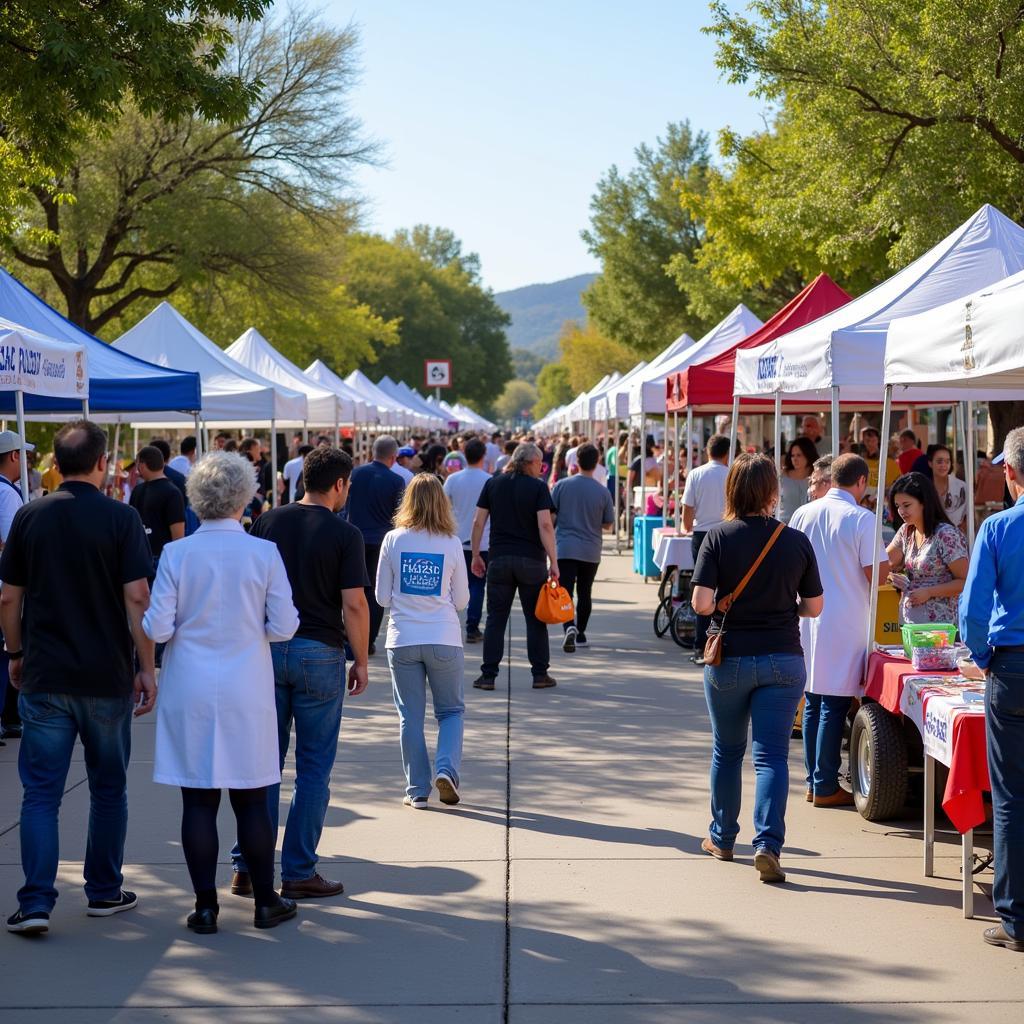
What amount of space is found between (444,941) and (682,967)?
892mm

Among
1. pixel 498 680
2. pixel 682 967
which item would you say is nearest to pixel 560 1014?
pixel 682 967

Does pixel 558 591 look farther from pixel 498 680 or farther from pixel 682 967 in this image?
pixel 682 967

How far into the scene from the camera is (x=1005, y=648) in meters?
4.86

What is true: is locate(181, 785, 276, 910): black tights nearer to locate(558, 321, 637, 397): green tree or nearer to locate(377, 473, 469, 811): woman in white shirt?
locate(377, 473, 469, 811): woman in white shirt

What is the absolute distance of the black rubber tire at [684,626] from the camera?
1295 cm

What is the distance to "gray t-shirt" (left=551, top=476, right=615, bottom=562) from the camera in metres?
12.6

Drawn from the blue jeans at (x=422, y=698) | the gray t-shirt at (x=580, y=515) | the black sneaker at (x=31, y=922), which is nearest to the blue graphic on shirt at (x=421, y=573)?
the blue jeans at (x=422, y=698)

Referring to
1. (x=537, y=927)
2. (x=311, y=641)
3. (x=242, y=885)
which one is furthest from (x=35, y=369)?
(x=537, y=927)

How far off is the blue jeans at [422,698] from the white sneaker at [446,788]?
0.03m

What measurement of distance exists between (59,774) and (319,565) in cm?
127

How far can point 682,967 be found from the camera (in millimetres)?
4922

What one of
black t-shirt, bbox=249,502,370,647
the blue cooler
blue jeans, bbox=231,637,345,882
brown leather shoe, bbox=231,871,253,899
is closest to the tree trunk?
the blue cooler

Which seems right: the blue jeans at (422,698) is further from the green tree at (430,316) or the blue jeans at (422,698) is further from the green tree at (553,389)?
the green tree at (553,389)

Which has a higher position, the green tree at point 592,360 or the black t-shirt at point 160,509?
the green tree at point 592,360
